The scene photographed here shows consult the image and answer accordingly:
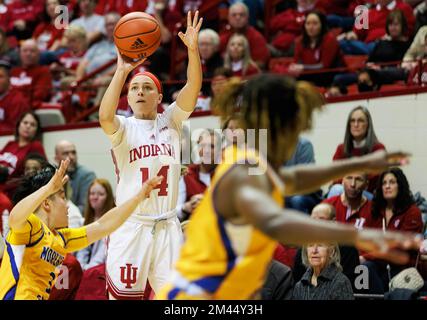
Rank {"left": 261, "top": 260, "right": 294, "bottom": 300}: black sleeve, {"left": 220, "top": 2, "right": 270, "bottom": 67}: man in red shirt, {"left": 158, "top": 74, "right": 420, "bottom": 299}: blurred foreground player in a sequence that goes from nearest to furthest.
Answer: {"left": 158, "top": 74, "right": 420, "bottom": 299}: blurred foreground player
{"left": 261, "top": 260, "right": 294, "bottom": 300}: black sleeve
{"left": 220, "top": 2, "right": 270, "bottom": 67}: man in red shirt

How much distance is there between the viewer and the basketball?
7090 mm

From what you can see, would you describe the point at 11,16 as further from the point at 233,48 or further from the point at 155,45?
the point at 155,45

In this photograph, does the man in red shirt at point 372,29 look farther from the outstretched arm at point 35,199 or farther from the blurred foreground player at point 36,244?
the outstretched arm at point 35,199

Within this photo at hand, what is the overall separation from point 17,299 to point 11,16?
30.2 ft

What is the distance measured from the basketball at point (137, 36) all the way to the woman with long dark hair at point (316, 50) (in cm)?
331

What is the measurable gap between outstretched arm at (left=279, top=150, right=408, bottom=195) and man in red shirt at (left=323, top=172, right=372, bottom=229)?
4.09 m

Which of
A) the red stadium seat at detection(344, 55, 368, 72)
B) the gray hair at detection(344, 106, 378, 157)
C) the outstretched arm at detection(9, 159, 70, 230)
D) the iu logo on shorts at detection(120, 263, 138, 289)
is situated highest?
the red stadium seat at detection(344, 55, 368, 72)

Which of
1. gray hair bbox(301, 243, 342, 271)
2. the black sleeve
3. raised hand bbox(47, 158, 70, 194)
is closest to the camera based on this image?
raised hand bbox(47, 158, 70, 194)

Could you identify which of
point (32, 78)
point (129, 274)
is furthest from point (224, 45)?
point (129, 274)

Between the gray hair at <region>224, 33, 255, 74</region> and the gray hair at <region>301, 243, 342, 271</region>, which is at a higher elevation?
the gray hair at <region>224, 33, 255, 74</region>

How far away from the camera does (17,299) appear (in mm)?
5707

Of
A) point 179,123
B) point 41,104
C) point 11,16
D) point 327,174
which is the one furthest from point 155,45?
point 11,16

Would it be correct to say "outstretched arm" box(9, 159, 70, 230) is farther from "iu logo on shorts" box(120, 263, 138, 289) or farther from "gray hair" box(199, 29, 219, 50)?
"gray hair" box(199, 29, 219, 50)

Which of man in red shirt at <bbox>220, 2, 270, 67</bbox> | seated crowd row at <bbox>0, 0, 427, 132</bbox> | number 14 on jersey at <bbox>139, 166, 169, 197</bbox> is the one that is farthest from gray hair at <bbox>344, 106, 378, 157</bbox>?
number 14 on jersey at <bbox>139, 166, 169, 197</bbox>
